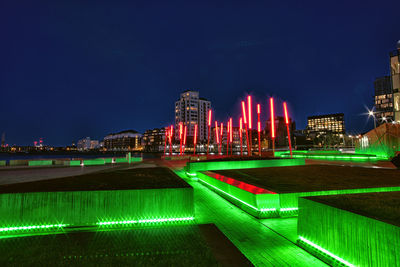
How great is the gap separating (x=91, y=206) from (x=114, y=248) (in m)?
2.61

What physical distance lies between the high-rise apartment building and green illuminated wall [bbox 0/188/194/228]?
449 ft

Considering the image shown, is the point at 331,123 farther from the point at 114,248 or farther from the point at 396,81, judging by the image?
the point at 114,248

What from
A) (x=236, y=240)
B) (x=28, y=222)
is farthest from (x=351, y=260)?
(x=28, y=222)

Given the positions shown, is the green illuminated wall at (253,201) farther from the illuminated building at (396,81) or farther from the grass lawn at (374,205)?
the illuminated building at (396,81)

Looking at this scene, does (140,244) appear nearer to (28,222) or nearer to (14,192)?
(28,222)

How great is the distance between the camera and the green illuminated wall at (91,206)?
6574 millimetres

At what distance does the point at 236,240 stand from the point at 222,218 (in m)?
1.99

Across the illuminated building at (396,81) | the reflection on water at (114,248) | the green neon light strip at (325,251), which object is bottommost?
the green neon light strip at (325,251)

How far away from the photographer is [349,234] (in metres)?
4.24

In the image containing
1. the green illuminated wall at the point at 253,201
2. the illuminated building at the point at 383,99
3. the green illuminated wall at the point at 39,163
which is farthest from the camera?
the illuminated building at the point at 383,99

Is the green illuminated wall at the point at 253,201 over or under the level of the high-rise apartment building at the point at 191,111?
under

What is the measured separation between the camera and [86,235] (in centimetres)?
572

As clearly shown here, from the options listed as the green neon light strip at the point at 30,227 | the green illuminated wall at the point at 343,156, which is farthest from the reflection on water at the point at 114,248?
the green illuminated wall at the point at 343,156

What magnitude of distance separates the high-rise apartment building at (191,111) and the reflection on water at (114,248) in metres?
138
